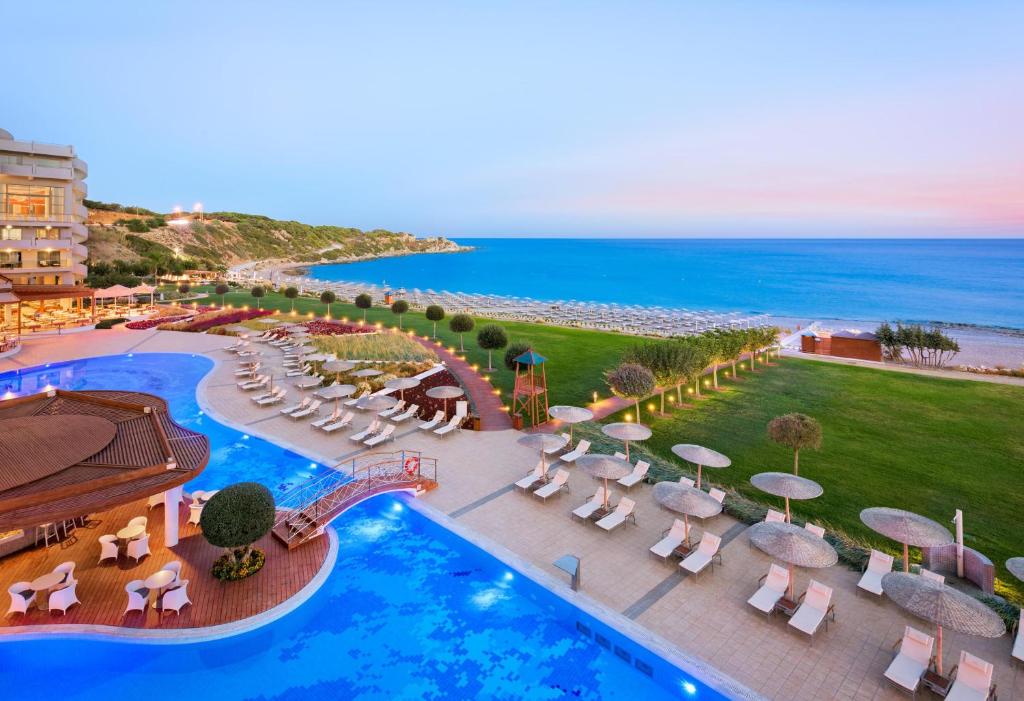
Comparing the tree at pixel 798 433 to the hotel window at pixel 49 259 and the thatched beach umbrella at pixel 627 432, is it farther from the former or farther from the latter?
the hotel window at pixel 49 259

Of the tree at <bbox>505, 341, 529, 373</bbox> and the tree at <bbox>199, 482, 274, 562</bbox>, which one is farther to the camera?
the tree at <bbox>505, 341, 529, 373</bbox>

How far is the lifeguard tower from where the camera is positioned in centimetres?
1675

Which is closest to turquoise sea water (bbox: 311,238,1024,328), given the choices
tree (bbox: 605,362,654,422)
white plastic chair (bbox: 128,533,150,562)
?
tree (bbox: 605,362,654,422)

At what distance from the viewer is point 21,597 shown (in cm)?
775

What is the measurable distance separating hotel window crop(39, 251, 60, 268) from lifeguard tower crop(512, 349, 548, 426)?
124 ft

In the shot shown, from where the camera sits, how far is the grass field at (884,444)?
11797 millimetres

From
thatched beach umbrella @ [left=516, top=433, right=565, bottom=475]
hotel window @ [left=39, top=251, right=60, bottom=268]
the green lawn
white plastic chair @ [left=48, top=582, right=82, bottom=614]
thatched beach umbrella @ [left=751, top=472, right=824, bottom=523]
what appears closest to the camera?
white plastic chair @ [left=48, top=582, right=82, bottom=614]

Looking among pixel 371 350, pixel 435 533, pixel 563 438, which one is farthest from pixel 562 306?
pixel 435 533

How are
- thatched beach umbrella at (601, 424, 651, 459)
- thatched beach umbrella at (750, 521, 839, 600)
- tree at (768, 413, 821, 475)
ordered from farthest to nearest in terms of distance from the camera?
thatched beach umbrella at (601, 424, 651, 459), tree at (768, 413, 821, 475), thatched beach umbrella at (750, 521, 839, 600)

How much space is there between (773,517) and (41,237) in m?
47.3

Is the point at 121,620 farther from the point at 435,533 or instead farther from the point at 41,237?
the point at 41,237

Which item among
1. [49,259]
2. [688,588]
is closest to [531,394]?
[688,588]

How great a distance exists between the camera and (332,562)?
960cm

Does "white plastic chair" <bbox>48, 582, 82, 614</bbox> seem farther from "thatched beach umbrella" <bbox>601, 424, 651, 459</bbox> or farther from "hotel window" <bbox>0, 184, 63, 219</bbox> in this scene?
"hotel window" <bbox>0, 184, 63, 219</bbox>
